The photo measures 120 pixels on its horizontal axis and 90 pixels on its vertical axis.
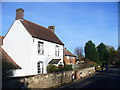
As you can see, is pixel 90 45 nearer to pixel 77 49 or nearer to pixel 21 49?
pixel 77 49

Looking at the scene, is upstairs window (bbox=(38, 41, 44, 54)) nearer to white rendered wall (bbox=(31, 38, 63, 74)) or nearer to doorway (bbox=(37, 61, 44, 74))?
white rendered wall (bbox=(31, 38, 63, 74))

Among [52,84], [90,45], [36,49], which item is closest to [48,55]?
[36,49]

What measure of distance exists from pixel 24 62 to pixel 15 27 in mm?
6208

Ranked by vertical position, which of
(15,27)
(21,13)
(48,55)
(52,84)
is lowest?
(52,84)

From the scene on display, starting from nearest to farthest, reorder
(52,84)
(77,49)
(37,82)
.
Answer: (37,82) < (52,84) < (77,49)

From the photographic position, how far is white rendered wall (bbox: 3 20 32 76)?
21.2 metres

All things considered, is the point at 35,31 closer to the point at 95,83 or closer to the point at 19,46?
the point at 19,46

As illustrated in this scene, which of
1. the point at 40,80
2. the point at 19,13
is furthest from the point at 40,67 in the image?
the point at 19,13

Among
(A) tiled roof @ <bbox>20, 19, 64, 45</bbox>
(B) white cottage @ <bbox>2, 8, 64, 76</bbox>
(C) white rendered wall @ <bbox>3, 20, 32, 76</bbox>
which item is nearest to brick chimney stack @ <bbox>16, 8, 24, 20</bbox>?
(B) white cottage @ <bbox>2, 8, 64, 76</bbox>

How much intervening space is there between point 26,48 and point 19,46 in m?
1.53

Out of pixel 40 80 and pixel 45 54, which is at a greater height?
pixel 45 54

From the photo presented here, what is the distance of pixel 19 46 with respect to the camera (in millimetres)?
22188

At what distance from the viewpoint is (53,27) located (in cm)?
3328

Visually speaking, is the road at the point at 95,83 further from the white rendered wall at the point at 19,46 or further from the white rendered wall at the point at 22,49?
the white rendered wall at the point at 19,46
